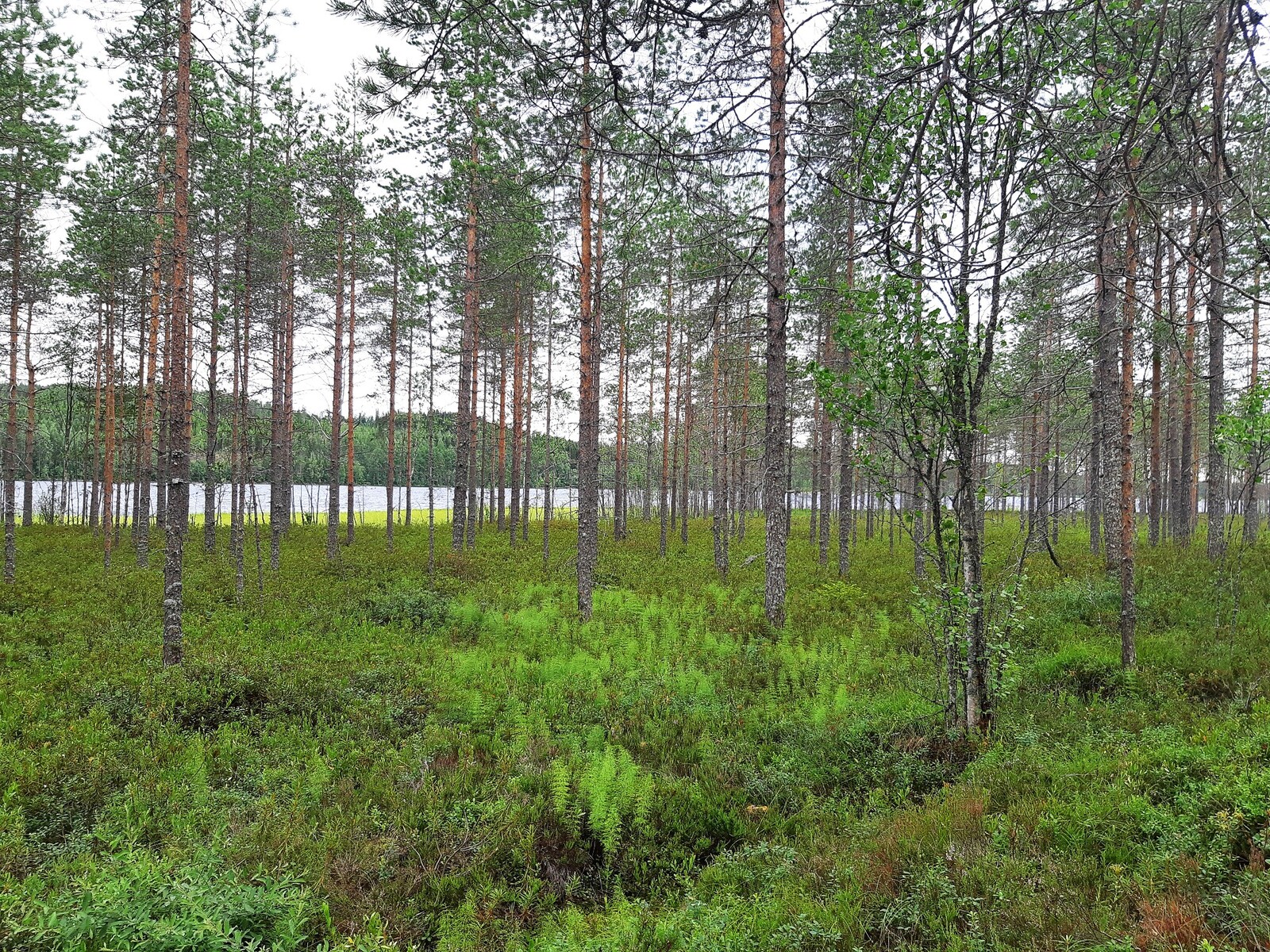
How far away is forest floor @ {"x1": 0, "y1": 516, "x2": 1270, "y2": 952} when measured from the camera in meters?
3.21

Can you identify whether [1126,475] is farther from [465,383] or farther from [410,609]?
[465,383]

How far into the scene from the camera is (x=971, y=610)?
15.9 feet

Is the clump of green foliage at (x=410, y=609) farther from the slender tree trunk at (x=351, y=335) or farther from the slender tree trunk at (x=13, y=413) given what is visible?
the slender tree trunk at (x=13, y=413)

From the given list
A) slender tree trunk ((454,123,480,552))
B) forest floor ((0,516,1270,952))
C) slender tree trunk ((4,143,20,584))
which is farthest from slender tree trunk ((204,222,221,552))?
slender tree trunk ((454,123,480,552))

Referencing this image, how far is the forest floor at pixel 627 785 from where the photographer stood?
3211 millimetres

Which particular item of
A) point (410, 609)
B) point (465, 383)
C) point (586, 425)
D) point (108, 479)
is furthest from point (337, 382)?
point (586, 425)

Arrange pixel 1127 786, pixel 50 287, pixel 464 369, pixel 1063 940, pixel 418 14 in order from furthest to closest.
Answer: pixel 50 287, pixel 464 369, pixel 1127 786, pixel 1063 940, pixel 418 14

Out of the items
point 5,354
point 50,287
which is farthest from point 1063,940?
point 50,287

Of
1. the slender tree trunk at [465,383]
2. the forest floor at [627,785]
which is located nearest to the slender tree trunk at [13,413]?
the forest floor at [627,785]

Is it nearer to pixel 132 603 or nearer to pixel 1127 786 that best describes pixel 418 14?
pixel 1127 786

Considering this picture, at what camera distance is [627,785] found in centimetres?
505

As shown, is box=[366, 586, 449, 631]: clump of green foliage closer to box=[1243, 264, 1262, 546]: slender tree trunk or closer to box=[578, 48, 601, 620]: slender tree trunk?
box=[578, 48, 601, 620]: slender tree trunk

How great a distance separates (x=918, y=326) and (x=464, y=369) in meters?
13.2

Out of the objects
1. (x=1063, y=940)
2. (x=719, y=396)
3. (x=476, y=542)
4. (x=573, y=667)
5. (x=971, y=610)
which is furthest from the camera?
(x=719, y=396)
